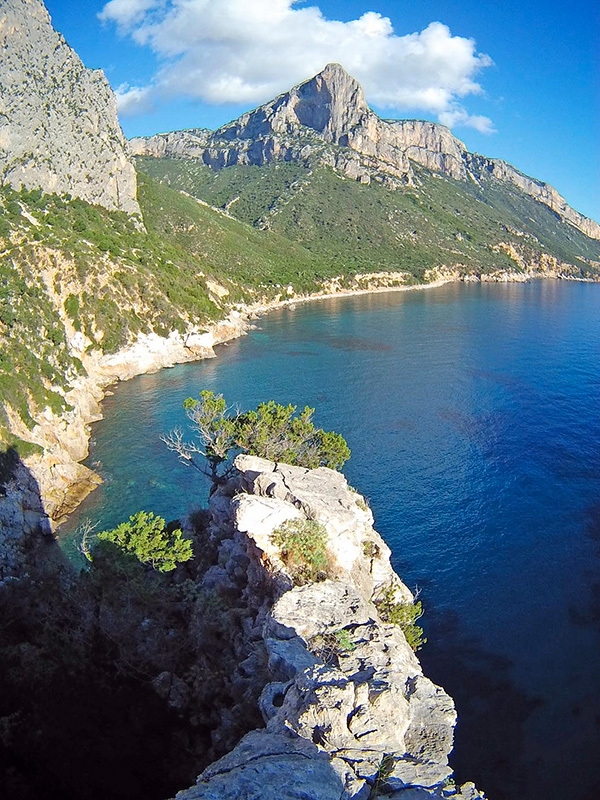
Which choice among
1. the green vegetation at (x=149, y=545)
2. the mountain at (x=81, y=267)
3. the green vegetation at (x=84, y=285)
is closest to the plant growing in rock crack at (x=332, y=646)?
the green vegetation at (x=149, y=545)

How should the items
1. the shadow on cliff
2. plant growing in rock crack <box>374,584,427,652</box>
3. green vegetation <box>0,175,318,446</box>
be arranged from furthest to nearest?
Answer: green vegetation <box>0,175,318,446</box> < plant growing in rock crack <box>374,584,427,652</box> < the shadow on cliff

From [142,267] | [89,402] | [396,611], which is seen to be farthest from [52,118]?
[396,611]

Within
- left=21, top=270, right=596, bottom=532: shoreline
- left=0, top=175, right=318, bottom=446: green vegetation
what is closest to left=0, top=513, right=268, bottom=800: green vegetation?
left=21, top=270, right=596, bottom=532: shoreline

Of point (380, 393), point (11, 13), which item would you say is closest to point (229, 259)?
point (11, 13)

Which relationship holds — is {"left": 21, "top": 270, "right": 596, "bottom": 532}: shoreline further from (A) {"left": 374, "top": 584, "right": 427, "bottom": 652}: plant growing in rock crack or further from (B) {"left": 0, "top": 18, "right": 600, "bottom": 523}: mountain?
(A) {"left": 374, "top": 584, "right": 427, "bottom": 652}: plant growing in rock crack

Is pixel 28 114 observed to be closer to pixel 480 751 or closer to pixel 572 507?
pixel 572 507
